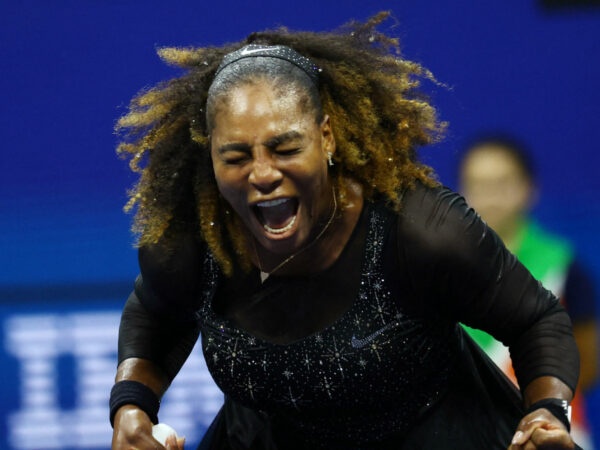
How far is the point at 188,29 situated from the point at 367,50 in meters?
1.43

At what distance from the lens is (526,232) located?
303 centimetres

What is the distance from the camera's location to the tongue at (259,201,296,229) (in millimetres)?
1701

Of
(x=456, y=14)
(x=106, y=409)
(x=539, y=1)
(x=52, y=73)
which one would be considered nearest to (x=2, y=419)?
(x=106, y=409)

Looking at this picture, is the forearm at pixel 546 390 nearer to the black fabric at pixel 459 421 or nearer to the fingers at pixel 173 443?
the black fabric at pixel 459 421

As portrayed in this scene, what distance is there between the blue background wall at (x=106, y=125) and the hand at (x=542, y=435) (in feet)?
5.15

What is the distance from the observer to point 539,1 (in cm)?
317

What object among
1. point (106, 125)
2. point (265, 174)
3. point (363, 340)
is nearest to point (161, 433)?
point (363, 340)

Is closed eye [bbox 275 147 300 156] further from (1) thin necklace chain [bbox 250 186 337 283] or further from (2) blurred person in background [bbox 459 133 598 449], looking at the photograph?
(2) blurred person in background [bbox 459 133 598 449]

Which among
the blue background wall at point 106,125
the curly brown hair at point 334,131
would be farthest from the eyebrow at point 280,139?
the blue background wall at point 106,125

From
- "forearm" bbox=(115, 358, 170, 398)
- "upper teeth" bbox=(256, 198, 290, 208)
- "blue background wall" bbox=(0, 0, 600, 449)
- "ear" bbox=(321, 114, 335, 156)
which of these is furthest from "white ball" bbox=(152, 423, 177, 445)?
"blue background wall" bbox=(0, 0, 600, 449)

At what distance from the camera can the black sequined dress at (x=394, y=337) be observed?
5.62 ft

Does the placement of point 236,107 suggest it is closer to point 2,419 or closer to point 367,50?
point 367,50

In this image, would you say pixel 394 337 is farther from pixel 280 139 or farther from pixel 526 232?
pixel 526 232

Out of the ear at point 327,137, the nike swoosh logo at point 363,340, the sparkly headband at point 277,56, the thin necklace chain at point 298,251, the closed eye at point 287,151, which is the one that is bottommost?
the nike swoosh logo at point 363,340
